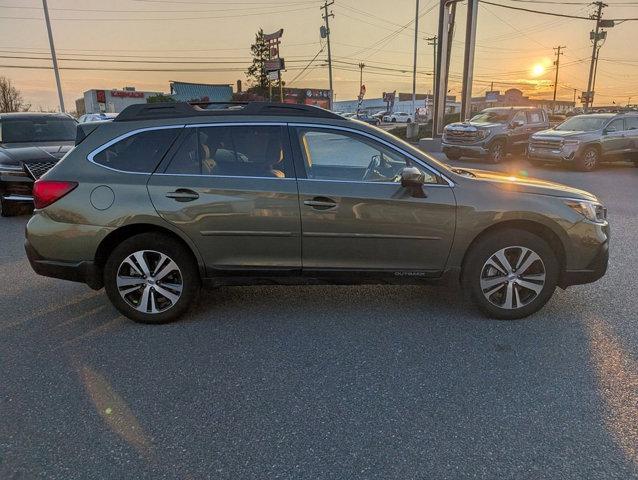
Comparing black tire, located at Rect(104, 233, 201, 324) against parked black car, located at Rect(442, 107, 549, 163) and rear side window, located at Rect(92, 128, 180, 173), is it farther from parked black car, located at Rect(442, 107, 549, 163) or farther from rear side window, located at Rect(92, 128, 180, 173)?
parked black car, located at Rect(442, 107, 549, 163)

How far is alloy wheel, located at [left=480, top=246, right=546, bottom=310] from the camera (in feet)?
13.1

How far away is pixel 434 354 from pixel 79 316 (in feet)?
9.92

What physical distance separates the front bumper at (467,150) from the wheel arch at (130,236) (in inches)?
581

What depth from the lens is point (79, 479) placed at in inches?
91.6

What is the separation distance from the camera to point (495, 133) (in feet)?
55.6

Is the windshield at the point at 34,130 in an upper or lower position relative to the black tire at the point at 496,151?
upper

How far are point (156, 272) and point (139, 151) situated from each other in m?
0.99

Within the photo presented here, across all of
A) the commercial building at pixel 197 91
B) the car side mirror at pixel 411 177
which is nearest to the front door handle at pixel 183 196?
the car side mirror at pixel 411 177

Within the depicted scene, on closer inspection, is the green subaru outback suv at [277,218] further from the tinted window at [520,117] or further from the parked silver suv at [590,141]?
the tinted window at [520,117]

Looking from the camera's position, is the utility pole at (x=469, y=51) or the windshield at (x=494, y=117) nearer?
the windshield at (x=494, y=117)

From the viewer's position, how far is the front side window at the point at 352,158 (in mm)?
3990

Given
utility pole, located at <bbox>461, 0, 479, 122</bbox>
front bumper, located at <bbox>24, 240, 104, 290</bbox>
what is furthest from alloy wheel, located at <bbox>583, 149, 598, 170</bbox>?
front bumper, located at <bbox>24, 240, 104, 290</bbox>

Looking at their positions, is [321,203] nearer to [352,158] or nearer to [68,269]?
[352,158]

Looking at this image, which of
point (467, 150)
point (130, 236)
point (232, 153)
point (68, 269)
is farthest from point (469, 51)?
point (68, 269)
